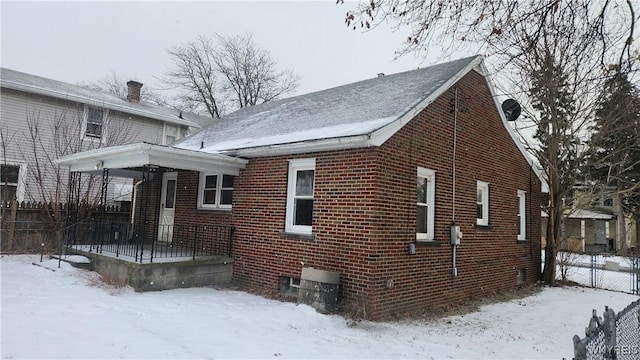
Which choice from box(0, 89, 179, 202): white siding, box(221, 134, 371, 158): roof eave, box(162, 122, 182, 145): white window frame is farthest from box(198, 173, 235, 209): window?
box(162, 122, 182, 145): white window frame

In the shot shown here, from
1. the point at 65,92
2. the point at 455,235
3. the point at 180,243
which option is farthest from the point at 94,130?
the point at 455,235

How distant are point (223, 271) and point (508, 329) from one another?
6.04m

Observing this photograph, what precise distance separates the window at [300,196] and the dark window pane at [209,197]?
283 centimetres

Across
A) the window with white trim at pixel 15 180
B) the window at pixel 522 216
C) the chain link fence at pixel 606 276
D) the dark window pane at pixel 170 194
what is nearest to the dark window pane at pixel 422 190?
the window at pixel 522 216

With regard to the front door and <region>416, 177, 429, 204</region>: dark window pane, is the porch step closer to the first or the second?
the front door

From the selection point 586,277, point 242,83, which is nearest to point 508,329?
point 586,277

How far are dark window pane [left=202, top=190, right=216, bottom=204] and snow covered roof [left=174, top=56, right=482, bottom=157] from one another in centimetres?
110

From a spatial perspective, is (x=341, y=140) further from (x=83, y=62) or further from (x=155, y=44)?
(x=83, y=62)

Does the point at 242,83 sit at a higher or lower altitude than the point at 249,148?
higher

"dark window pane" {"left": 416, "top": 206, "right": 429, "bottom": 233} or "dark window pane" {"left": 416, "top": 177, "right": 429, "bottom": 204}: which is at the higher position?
"dark window pane" {"left": 416, "top": 177, "right": 429, "bottom": 204}

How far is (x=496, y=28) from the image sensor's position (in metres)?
5.66

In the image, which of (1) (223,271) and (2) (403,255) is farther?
(1) (223,271)

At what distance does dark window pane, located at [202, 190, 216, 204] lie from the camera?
11.0 metres

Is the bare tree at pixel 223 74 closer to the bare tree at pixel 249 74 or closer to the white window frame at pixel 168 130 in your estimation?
the bare tree at pixel 249 74
